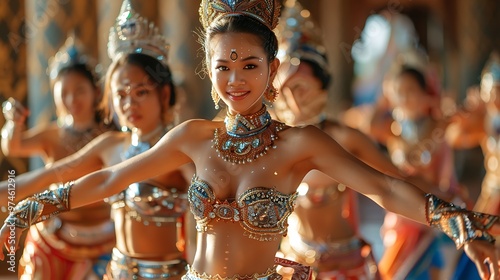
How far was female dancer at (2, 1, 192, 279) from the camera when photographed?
11.1ft

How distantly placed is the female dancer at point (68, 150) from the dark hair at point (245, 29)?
1.31m

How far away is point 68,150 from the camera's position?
14.4 feet

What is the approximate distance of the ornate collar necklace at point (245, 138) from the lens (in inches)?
106

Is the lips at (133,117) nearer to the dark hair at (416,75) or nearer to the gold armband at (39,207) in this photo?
the gold armband at (39,207)

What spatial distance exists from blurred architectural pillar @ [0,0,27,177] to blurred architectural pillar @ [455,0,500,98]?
7.89m

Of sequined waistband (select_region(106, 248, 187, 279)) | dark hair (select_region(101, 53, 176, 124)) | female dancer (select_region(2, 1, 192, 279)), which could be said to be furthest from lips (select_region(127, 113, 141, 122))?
sequined waistband (select_region(106, 248, 187, 279))

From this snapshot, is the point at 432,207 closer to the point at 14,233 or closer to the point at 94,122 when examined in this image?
the point at 14,233

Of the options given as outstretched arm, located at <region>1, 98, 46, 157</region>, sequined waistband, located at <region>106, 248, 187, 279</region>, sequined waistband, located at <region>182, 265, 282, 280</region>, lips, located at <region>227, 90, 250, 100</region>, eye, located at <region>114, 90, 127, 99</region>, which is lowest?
sequined waistband, located at <region>106, 248, 187, 279</region>

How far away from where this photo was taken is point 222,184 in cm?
268

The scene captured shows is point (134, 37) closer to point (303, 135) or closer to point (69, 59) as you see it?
point (69, 59)

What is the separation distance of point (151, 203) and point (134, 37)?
654mm

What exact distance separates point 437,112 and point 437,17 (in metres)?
9.11

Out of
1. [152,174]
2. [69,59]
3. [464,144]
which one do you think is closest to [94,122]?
[69,59]

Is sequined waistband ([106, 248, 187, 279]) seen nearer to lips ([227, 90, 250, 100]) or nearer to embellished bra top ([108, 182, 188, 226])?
embellished bra top ([108, 182, 188, 226])
